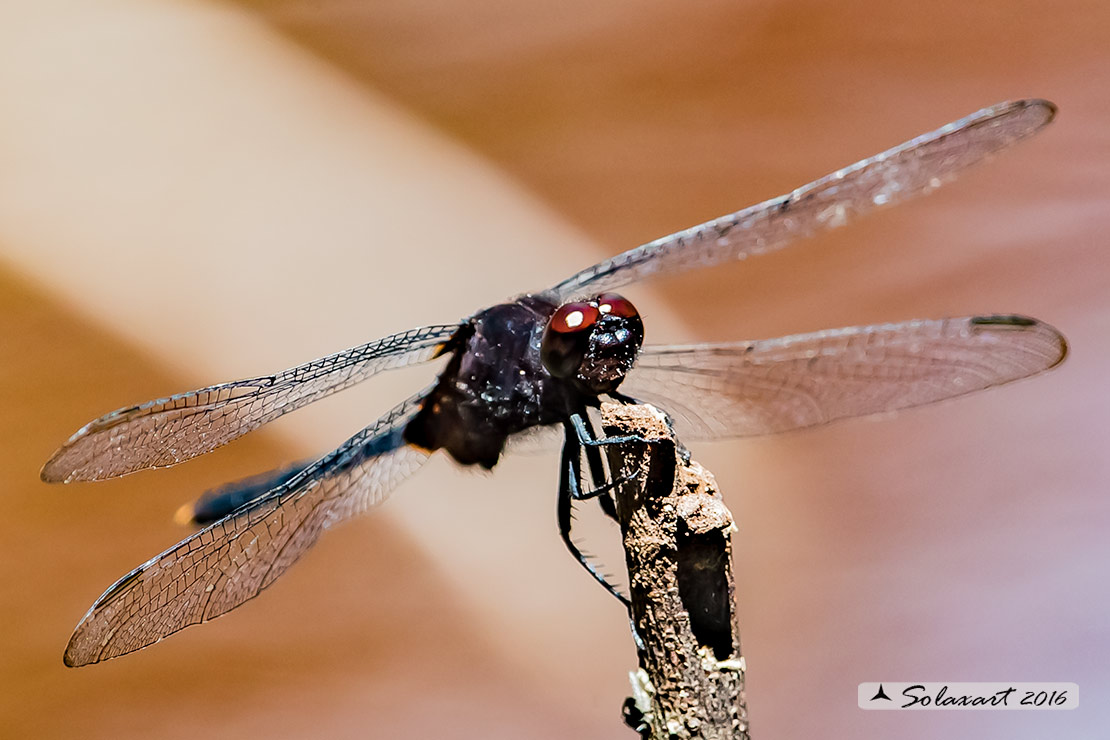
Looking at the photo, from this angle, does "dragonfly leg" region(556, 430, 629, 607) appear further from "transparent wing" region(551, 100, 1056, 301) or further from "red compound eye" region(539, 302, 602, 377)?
"transparent wing" region(551, 100, 1056, 301)

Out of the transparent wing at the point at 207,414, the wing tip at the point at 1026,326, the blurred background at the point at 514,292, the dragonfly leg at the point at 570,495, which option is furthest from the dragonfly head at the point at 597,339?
the blurred background at the point at 514,292

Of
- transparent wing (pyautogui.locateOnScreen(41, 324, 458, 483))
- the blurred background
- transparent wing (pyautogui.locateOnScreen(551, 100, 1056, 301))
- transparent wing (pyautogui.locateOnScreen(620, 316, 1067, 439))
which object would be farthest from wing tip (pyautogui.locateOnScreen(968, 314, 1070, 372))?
the blurred background

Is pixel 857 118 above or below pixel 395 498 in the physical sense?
above

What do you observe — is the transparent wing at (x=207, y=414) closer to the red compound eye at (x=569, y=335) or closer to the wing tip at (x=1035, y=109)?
the red compound eye at (x=569, y=335)

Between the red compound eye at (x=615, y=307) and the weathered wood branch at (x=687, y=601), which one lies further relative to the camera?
the red compound eye at (x=615, y=307)

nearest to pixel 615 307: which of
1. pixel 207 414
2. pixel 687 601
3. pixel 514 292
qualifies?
pixel 687 601

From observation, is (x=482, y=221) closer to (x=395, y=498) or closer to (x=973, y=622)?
(x=395, y=498)

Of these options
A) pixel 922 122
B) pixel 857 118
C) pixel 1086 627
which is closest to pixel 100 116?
pixel 857 118

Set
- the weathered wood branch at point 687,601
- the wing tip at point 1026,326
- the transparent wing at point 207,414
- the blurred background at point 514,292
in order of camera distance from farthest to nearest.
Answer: the blurred background at point 514,292, the wing tip at point 1026,326, the transparent wing at point 207,414, the weathered wood branch at point 687,601

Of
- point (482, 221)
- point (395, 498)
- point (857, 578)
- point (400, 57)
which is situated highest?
point (400, 57)
